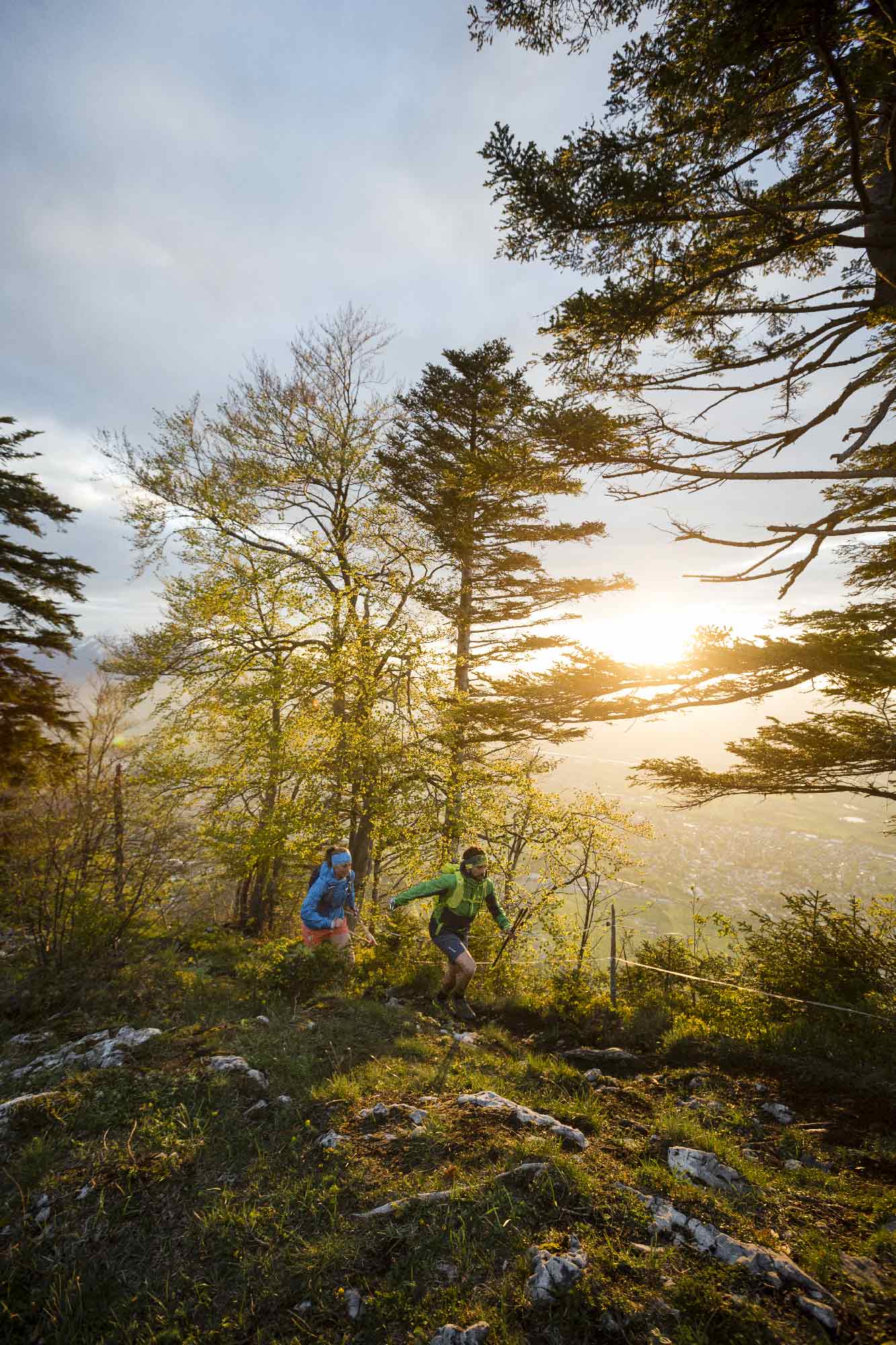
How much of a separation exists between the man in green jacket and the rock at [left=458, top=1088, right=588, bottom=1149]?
222 cm

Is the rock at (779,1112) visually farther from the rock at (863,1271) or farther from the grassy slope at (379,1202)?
the rock at (863,1271)

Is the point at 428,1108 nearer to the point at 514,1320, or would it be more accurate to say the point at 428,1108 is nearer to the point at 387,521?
the point at 514,1320

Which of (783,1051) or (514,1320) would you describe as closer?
(514,1320)

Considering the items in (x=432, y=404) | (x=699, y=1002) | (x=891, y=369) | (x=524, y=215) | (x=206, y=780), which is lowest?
(x=699, y=1002)

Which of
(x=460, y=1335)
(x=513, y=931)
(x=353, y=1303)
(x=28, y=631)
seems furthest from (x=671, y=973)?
(x=28, y=631)

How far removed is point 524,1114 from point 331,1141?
1393 millimetres

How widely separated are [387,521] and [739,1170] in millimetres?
12378

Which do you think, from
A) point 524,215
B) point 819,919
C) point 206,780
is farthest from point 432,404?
point 819,919

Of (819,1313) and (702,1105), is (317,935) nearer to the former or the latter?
(702,1105)

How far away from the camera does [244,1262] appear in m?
2.50

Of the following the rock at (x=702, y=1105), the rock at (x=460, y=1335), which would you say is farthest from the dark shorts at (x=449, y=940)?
the rock at (x=460, y=1335)

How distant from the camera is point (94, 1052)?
4.30 metres

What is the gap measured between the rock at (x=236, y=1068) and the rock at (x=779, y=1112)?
4118mm

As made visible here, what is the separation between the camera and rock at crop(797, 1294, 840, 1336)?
2.11 metres
